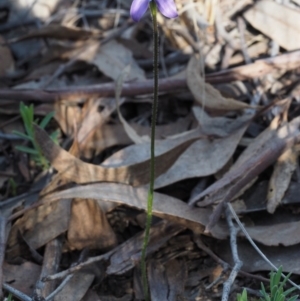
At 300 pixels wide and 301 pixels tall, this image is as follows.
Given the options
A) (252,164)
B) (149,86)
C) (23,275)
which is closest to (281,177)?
(252,164)

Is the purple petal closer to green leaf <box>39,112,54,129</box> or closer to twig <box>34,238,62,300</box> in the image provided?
twig <box>34,238,62,300</box>

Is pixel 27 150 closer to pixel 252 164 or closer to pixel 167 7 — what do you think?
pixel 252 164

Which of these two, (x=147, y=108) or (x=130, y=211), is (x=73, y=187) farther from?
(x=147, y=108)

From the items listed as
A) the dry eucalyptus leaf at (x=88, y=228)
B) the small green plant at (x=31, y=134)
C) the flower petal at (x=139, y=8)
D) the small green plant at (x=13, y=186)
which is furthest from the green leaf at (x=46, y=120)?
the flower petal at (x=139, y=8)

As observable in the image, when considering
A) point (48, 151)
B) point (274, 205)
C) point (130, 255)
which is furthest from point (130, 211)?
point (274, 205)

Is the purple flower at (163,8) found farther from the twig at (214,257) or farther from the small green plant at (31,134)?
the small green plant at (31,134)
